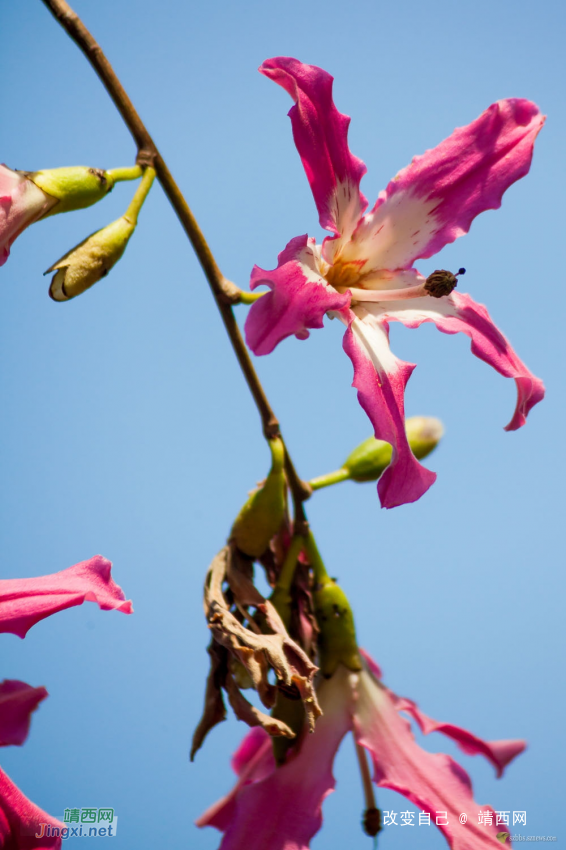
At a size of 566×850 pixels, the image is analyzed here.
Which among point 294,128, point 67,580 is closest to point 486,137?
point 294,128

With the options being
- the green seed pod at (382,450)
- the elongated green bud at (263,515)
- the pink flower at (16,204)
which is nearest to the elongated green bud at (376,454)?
the green seed pod at (382,450)

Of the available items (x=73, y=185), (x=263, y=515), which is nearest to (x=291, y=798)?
(x=263, y=515)

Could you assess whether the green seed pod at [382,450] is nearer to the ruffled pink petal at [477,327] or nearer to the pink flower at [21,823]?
the ruffled pink petal at [477,327]

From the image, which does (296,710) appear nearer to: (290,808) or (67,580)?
(290,808)

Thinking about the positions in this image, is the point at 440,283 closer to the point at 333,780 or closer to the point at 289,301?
the point at 289,301

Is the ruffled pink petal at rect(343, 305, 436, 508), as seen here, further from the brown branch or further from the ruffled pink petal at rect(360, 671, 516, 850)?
the ruffled pink petal at rect(360, 671, 516, 850)
